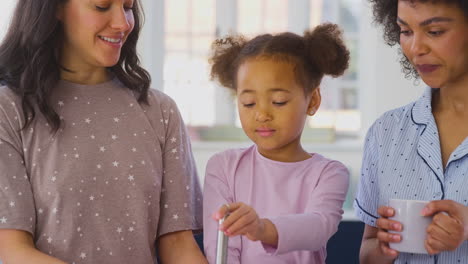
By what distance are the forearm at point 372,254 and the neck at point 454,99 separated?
1.13 feet

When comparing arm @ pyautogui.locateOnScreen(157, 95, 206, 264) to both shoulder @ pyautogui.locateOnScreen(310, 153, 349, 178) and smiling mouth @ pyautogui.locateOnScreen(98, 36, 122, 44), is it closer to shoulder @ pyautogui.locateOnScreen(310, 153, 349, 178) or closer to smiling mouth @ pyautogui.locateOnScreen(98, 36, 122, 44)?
smiling mouth @ pyautogui.locateOnScreen(98, 36, 122, 44)

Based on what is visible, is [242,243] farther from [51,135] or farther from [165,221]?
[51,135]

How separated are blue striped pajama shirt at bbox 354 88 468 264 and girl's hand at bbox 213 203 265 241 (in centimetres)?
41

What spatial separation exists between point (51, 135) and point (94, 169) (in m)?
0.12

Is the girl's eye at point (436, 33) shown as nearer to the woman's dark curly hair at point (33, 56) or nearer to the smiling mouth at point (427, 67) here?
the smiling mouth at point (427, 67)

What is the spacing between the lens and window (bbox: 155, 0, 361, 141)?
5199mm

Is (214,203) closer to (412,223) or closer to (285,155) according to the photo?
(285,155)

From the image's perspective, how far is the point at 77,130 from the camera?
1.65m

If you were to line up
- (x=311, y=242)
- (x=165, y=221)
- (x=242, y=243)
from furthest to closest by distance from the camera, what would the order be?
(x=165, y=221), (x=242, y=243), (x=311, y=242)

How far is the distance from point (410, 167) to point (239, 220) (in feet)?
1.65

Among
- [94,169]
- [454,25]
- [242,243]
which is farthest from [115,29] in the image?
[454,25]

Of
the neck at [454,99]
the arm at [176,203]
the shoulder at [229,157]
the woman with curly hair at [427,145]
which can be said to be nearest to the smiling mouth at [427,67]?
the woman with curly hair at [427,145]

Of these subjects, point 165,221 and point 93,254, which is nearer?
point 93,254

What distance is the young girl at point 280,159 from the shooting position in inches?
61.6
